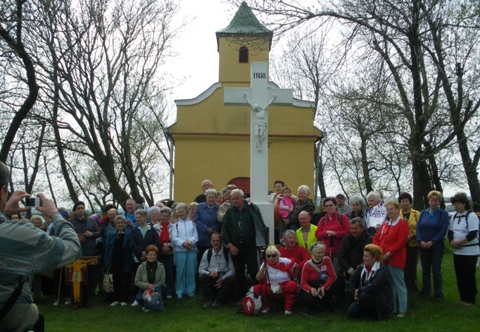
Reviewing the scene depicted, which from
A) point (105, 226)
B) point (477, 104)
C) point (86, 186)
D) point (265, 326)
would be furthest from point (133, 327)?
point (86, 186)

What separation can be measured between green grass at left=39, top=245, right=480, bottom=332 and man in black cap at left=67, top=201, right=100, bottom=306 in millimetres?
757

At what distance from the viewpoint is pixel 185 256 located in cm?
909

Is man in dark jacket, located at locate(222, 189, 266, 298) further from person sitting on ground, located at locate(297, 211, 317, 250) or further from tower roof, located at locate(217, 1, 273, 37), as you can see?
tower roof, located at locate(217, 1, 273, 37)

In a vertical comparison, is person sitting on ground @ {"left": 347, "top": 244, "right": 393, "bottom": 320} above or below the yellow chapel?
below

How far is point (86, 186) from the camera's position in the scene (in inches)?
1508

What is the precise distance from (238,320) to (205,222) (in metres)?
2.42

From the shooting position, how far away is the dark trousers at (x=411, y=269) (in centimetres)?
861

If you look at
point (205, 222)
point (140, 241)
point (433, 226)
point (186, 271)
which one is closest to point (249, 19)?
point (205, 222)

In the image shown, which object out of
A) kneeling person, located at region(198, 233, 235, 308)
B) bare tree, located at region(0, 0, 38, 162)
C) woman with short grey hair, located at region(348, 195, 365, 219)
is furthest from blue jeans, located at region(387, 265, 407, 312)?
bare tree, located at region(0, 0, 38, 162)

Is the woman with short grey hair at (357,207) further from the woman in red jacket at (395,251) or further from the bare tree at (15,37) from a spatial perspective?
the bare tree at (15,37)

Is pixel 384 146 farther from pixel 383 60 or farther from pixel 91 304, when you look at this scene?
pixel 91 304

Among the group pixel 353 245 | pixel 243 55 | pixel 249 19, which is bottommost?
pixel 353 245

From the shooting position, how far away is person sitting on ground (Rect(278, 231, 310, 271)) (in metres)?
8.14

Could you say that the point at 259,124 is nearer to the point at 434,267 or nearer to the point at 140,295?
the point at 140,295
